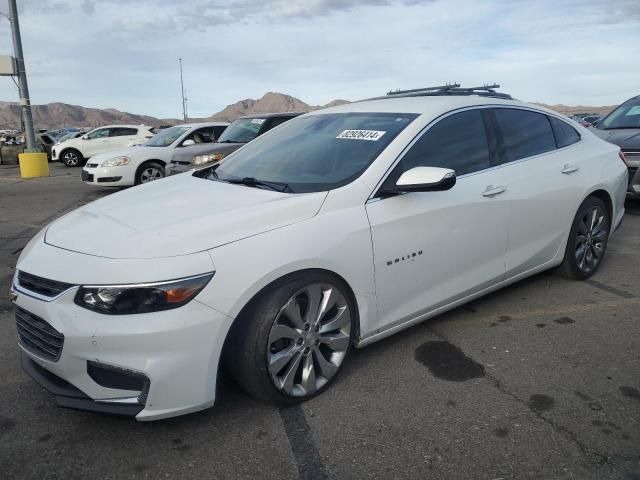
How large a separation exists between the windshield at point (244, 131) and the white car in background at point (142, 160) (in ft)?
3.35

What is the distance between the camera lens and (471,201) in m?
3.63

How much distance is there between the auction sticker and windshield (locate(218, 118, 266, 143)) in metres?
6.44

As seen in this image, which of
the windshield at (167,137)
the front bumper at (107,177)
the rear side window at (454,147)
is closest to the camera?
the rear side window at (454,147)

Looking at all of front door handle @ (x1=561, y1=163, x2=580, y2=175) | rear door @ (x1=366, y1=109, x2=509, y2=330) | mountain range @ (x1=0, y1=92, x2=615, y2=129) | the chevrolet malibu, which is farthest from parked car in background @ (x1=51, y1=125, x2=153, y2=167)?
mountain range @ (x1=0, y1=92, x2=615, y2=129)

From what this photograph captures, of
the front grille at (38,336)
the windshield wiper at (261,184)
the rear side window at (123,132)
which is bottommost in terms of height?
the front grille at (38,336)

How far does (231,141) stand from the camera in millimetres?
9977

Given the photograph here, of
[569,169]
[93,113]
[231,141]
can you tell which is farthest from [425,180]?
[93,113]

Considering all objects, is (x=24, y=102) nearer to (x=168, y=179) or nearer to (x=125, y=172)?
(x=125, y=172)

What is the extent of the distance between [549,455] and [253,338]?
58.1 inches

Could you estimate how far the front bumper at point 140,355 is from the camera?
7.98ft

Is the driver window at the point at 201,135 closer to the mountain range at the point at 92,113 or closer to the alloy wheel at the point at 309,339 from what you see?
the alloy wheel at the point at 309,339

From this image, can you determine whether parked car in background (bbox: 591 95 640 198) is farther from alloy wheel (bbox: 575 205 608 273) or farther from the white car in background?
the white car in background

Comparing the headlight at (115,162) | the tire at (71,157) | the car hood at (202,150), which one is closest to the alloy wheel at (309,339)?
the car hood at (202,150)

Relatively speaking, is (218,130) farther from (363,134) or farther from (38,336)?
(38,336)
